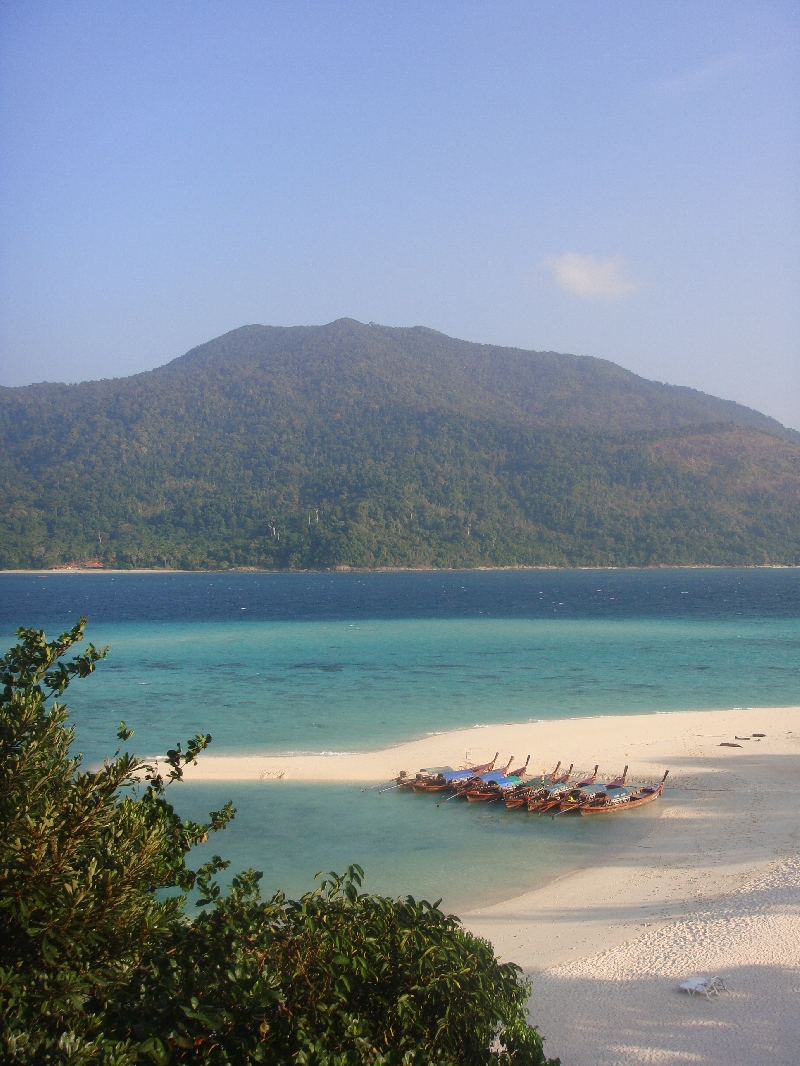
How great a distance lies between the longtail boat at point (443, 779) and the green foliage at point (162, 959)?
14202mm

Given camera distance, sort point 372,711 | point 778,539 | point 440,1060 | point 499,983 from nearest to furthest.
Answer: point 440,1060
point 499,983
point 372,711
point 778,539

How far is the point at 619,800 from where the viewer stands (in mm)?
18109

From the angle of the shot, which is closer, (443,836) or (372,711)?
(443,836)

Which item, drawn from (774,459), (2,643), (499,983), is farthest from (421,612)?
(774,459)

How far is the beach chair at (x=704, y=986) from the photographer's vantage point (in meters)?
9.23

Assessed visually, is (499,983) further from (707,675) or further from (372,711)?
(707,675)

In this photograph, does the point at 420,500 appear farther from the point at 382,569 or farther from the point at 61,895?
the point at 61,895

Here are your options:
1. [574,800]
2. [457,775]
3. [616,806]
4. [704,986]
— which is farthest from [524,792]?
[704,986]

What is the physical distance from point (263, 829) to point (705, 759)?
11.4 metres

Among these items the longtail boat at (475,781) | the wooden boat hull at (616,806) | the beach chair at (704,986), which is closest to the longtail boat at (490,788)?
the longtail boat at (475,781)

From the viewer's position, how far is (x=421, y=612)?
70812 mm

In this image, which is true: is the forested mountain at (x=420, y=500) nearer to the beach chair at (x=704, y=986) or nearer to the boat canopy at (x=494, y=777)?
the boat canopy at (x=494, y=777)

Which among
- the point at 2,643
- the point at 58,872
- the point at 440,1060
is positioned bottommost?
the point at 2,643

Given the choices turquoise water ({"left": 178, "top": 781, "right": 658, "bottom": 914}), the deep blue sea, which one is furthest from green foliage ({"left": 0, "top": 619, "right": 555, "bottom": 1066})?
the deep blue sea
